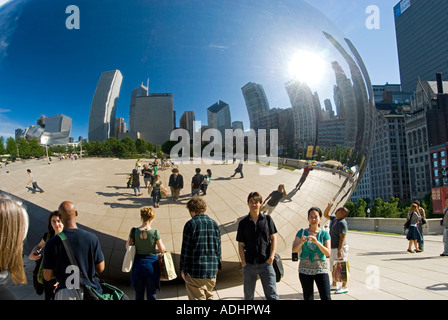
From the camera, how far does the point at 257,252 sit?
171 inches

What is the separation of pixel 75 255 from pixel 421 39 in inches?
7066

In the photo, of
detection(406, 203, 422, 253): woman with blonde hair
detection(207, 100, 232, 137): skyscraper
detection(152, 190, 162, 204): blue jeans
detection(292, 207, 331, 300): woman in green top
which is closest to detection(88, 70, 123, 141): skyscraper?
detection(152, 190, 162, 204): blue jeans

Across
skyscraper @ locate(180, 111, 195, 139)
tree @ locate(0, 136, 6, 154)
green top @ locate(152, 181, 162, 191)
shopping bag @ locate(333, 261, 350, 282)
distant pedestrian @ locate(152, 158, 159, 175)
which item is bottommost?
shopping bag @ locate(333, 261, 350, 282)

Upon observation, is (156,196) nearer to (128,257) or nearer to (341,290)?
(128,257)

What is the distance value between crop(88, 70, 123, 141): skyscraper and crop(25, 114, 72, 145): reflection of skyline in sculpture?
1.05ft

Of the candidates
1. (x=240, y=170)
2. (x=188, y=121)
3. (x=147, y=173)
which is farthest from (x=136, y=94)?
(x=240, y=170)

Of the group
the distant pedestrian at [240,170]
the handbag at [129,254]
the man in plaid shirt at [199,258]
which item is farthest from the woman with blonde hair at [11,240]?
the distant pedestrian at [240,170]

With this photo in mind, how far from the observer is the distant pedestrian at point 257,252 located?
14.3 feet

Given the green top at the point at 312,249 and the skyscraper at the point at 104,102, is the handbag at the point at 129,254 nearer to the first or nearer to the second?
the skyscraper at the point at 104,102

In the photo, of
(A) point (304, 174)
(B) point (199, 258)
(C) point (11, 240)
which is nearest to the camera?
(C) point (11, 240)

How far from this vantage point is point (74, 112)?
182 inches

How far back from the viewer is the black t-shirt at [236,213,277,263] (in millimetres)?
4352

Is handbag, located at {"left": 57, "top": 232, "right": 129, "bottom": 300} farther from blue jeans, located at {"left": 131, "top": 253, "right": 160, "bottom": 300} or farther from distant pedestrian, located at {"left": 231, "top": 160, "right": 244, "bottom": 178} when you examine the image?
distant pedestrian, located at {"left": 231, "top": 160, "right": 244, "bottom": 178}
